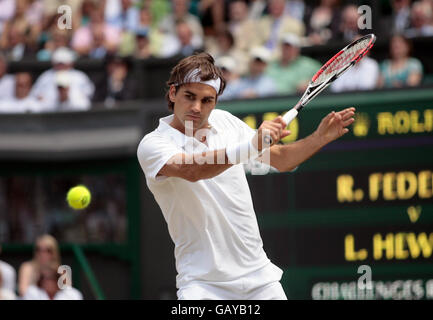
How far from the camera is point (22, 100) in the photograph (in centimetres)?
1172

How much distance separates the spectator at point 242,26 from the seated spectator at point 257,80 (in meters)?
0.56

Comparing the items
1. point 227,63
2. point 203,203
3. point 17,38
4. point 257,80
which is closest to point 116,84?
point 227,63

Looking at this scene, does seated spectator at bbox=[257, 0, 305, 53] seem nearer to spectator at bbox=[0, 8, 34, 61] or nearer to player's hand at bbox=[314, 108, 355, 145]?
spectator at bbox=[0, 8, 34, 61]

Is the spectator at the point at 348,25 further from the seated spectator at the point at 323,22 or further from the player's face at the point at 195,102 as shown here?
the player's face at the point at 195,102

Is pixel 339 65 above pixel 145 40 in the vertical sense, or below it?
below

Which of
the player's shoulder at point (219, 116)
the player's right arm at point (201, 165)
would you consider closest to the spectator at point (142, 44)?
the player's shoulder at point (219, 116)

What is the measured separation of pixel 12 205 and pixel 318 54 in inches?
162

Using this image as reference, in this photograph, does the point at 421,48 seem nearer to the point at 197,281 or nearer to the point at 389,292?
the point at 389,292

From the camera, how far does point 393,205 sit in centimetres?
954

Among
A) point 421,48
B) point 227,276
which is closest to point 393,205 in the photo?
point 421,48

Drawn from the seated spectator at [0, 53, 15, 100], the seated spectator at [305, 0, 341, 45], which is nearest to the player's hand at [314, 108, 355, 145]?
the seated spectator at [305, 0, 341, 45]

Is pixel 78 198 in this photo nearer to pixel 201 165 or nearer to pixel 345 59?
pixel 201 165

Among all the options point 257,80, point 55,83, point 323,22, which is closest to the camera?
point 257,80

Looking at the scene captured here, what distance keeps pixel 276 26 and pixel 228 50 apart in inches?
24.4
